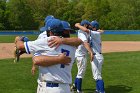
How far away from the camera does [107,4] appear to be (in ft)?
277

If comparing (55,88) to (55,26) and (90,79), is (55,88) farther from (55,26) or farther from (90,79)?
(90,79)

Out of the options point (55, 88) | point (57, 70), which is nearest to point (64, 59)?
point (57, 70)

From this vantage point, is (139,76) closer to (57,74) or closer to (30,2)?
(57,74)

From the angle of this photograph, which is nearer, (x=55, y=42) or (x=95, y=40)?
(x=55, y=42)

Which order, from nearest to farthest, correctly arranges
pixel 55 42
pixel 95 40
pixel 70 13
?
1. pixel 55 42
2. pixel 95 40
3. pixel 70 13

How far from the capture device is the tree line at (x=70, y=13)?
71.9 m

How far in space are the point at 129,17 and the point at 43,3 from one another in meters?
21.0

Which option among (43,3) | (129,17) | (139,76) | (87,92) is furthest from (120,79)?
(43,3)

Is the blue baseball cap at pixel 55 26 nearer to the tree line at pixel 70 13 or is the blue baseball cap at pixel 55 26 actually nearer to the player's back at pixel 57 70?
the player's back at pixel 57 70

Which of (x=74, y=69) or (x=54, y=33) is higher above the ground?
(x=54, y=33)

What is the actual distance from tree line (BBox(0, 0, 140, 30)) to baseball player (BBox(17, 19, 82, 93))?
64204 millimetres

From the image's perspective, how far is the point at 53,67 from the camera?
486 centimetres

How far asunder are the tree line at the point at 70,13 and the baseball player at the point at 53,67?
64204 millimetres

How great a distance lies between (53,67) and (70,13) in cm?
7093
